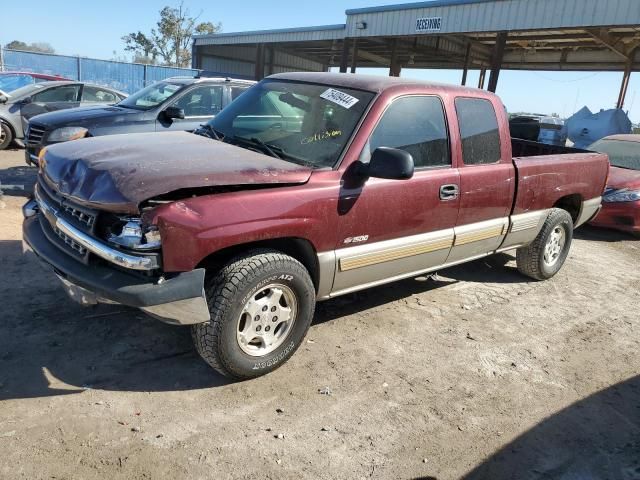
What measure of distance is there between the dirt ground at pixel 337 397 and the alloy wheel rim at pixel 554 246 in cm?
101

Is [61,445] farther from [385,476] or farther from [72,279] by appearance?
[385,476]

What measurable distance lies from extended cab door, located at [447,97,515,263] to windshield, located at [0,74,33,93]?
12.6 meters

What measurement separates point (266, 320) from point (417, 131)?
187 centimetres

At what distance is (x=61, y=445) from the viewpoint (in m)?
2.61

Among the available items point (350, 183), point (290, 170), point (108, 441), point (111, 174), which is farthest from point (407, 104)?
point (108, 441)

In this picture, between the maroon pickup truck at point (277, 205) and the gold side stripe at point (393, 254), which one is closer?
the maroon pickup truck at point (277, 205)

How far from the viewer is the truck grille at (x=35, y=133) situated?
24.4ft

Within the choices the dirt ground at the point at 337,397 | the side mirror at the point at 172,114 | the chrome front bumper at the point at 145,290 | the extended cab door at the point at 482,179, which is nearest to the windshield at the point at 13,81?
the side mirror at the point at 172,114

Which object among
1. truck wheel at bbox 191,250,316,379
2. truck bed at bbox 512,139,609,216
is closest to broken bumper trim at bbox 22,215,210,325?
truck wheel at bbox 191,250,316,379

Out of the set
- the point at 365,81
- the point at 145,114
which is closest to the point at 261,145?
the point at 365,81

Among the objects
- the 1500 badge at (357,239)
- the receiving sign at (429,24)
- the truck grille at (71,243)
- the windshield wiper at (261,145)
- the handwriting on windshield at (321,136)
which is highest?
the receiving sign at (429,24)

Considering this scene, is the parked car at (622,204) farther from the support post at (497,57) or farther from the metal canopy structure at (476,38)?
the support post at (497,57)

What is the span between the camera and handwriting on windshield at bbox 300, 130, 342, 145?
366cm

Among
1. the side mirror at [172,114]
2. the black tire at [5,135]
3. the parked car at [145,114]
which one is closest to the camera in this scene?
the side mirror at [172,114]
